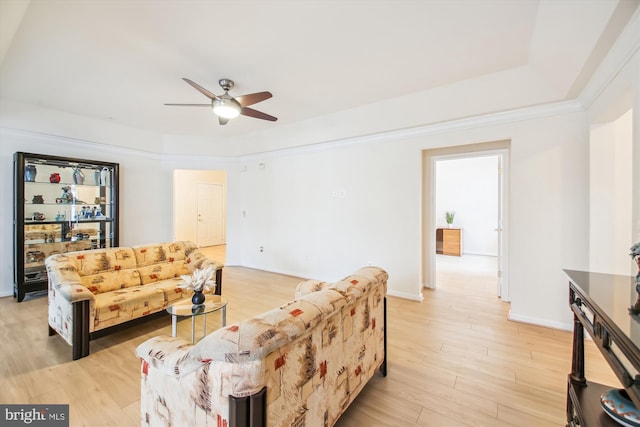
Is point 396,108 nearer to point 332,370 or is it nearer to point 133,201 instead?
point 332,370

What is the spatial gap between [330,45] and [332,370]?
2.68m

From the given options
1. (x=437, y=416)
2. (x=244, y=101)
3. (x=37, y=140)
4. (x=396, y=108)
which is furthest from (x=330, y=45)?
(x=37, y=140)

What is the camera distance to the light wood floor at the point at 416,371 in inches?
69.0

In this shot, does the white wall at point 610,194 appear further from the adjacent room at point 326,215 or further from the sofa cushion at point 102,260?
the sofa cushion at point 102,260

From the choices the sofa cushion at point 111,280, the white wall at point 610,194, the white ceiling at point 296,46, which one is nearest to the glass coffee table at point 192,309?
the sofa cushion at point 111,280

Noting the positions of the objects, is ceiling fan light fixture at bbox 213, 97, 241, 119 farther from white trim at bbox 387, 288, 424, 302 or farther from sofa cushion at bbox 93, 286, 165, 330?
white trim at bbox 387, 288, 424, 302

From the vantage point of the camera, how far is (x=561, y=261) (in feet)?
9.83

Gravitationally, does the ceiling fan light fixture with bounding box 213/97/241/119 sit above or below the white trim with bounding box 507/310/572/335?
above

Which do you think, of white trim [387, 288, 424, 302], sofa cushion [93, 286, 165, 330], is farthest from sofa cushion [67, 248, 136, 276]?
white trim [387, 288, 424, 302]

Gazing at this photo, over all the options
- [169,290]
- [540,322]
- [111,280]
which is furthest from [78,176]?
[540,322]

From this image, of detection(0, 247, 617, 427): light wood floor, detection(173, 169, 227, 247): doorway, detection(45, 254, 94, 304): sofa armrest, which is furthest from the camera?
detection(173, 169, 227, 247): doorway

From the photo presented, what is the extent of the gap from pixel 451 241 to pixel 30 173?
853 centimetres

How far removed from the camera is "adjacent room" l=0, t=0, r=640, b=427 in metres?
1.35

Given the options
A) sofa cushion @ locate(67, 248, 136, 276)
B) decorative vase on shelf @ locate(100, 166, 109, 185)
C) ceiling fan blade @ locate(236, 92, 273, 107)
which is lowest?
sofa cushion @ locate(67, 248, 136, 276)
